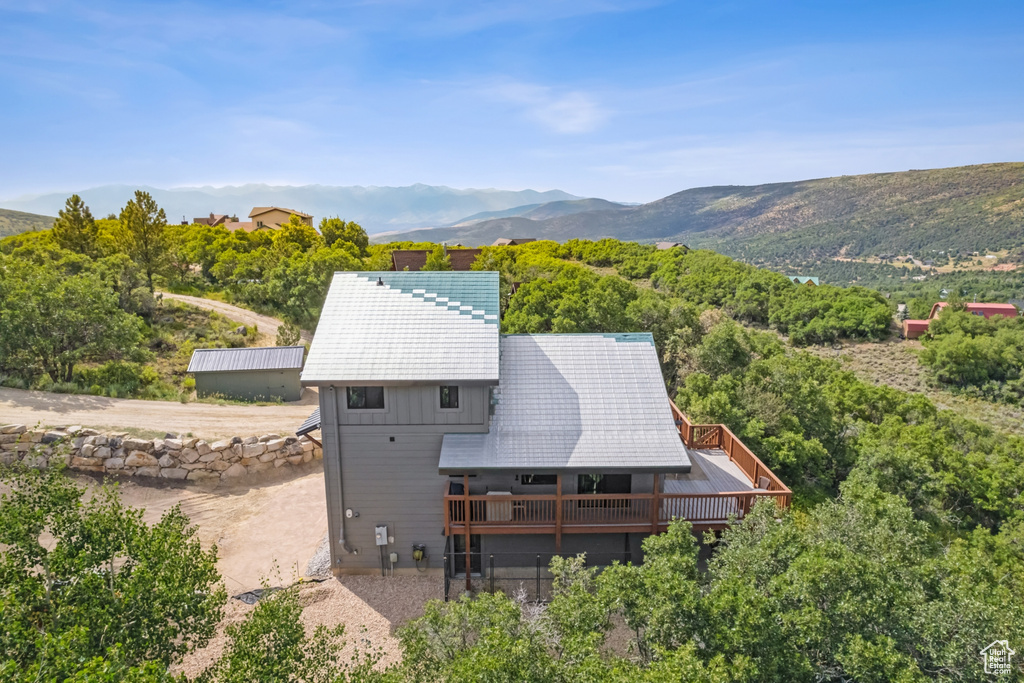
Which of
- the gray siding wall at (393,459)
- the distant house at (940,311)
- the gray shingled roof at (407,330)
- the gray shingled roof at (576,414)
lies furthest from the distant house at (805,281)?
the gray siding wall at (393,459)

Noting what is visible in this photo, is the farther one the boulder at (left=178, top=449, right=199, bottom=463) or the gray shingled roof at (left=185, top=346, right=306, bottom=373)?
the gray shingled roof at (left=185, top=346, right=306, bottom=373)

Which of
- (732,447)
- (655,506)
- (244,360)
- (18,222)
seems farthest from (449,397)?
(18,222)

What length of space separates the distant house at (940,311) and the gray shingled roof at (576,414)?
61957mm

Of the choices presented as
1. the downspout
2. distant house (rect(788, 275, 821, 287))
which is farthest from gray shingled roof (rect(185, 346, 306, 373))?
distant house (rect(788, 275, 821, 287))

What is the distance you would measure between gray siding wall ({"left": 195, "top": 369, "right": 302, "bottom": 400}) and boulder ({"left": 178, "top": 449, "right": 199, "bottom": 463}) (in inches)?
308

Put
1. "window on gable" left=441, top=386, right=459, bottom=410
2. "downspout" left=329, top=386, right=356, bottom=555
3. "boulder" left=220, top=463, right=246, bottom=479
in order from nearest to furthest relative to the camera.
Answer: "downspout" left=329, top=386, right=356, bottom=555
"window on gable" left=441, top=386, right=459, bottom=410
"boulder" left=220, top=463, right=246, bottom=479

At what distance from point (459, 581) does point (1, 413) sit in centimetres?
2039

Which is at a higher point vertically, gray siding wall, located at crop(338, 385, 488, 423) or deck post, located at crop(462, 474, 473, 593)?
gray siding wall, located at crop(338, 385, 488, 423)

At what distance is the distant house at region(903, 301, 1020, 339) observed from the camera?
62.0 meters

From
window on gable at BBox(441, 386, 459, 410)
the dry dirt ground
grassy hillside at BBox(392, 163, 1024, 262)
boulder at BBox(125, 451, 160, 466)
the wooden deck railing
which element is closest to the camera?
window on gable at BBox(441, 386, 459, 410)

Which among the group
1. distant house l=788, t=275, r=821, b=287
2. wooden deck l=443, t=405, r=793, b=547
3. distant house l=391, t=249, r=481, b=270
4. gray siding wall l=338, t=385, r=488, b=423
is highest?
distant house l=391, t=249, r=481, b=270

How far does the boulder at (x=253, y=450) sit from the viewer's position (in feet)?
68.5

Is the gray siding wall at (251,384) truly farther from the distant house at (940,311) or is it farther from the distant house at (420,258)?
the distant house at (940,311)

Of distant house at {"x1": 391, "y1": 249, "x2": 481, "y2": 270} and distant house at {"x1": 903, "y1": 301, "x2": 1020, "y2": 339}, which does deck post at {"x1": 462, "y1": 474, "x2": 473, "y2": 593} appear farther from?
distant house at {"x1": 903, "y1": 301, "x2": 1020, "y2": 339}
